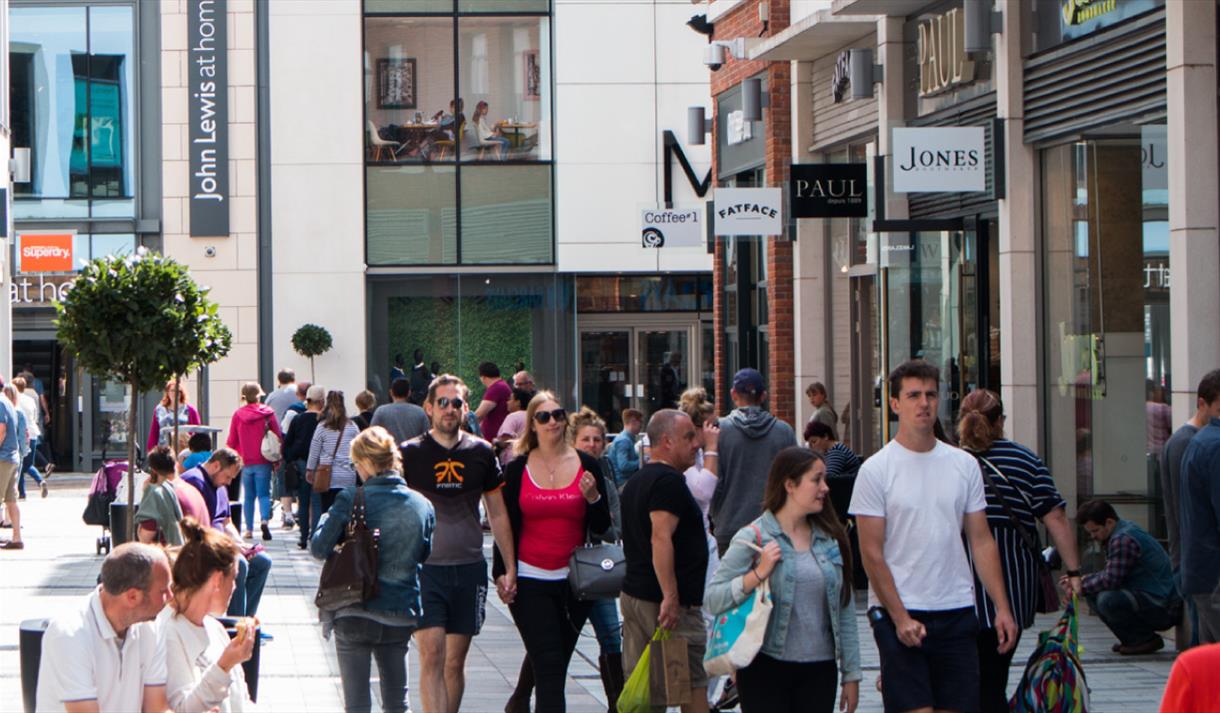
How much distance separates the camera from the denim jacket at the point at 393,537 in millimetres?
8445

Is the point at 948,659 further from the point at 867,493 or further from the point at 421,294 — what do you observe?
the point at 421,294

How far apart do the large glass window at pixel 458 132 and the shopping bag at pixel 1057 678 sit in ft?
87.4

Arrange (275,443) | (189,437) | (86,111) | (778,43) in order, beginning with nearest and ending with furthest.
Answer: (189,437), (778,43), (275,443), (86,111)

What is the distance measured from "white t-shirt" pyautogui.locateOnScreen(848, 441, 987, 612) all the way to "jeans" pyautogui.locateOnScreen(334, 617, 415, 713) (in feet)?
8.20

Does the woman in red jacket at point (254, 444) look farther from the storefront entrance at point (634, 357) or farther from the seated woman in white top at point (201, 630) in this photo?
the seated woman in white top at point (201, 630)

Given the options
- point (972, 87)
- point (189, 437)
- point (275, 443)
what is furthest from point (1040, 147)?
point (275, 443)

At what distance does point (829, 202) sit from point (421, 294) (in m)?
17.4

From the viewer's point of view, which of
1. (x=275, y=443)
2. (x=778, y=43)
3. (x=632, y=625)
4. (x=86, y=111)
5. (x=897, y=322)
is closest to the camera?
(x=632, y=625)

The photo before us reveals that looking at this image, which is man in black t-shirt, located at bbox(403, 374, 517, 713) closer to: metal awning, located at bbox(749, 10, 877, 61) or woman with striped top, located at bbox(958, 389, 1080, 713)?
woman with striped top, located at bbox(958, 389, 1080, 713)

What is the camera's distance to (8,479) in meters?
19.5

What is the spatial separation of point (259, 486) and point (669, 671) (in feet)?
43.5

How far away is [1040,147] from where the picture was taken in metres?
14.1

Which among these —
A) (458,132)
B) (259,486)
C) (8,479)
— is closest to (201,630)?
(8,479)

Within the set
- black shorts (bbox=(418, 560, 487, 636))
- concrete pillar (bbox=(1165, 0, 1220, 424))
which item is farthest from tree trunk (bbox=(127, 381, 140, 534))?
concrete pillar (bbox=(1165, 0, 1220, 424))
